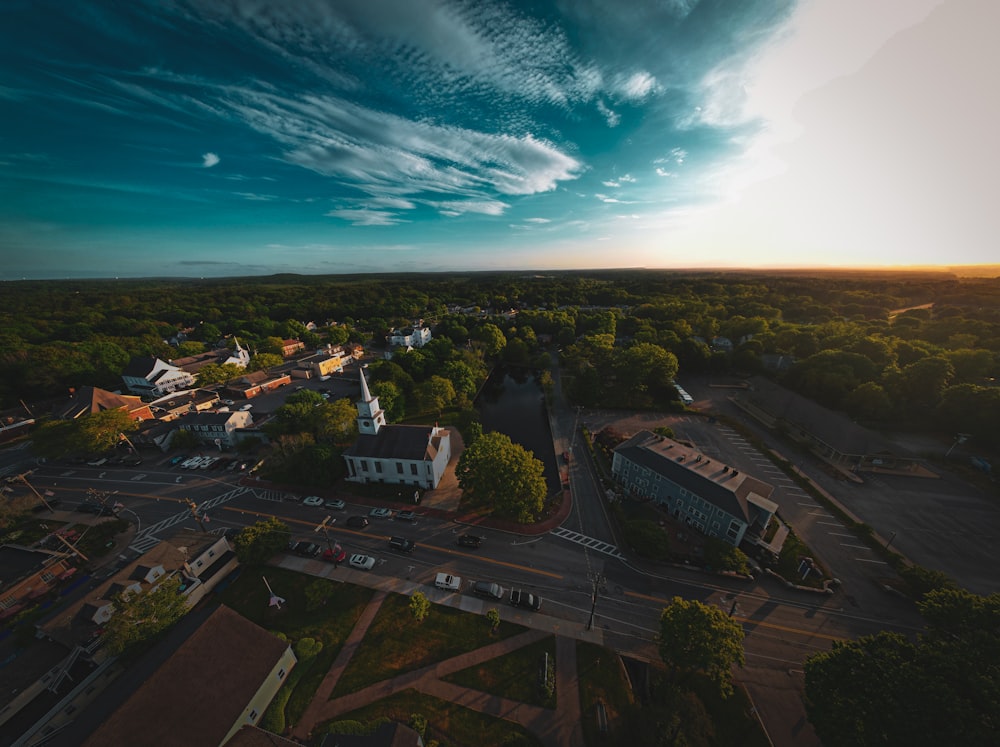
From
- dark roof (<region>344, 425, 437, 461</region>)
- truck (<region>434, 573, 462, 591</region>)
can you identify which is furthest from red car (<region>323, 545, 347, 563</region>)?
dark roof (<region>344, 425, 437, 461</region>)

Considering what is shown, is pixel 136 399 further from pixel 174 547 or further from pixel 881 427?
pixel 881 427

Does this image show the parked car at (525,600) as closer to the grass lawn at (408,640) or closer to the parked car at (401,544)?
the grass lawn at (408,640)

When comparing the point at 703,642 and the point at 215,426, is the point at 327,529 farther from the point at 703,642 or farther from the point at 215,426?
the point at 703,642

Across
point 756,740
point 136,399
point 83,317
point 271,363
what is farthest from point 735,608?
point 83,317

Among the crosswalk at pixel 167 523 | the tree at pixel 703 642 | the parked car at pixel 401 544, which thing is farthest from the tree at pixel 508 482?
the crosswalk at pixel 167 523

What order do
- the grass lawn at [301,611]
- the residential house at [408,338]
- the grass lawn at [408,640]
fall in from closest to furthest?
the grass lawn at [408,640]
the grass lawn at [301,611]
the residential house at [408,338]

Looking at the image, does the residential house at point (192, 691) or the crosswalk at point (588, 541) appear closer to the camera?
the residential house at point (192, 691)

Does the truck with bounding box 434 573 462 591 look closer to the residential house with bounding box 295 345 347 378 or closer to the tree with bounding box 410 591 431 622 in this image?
the tree with bounding box 410 591 431 622
